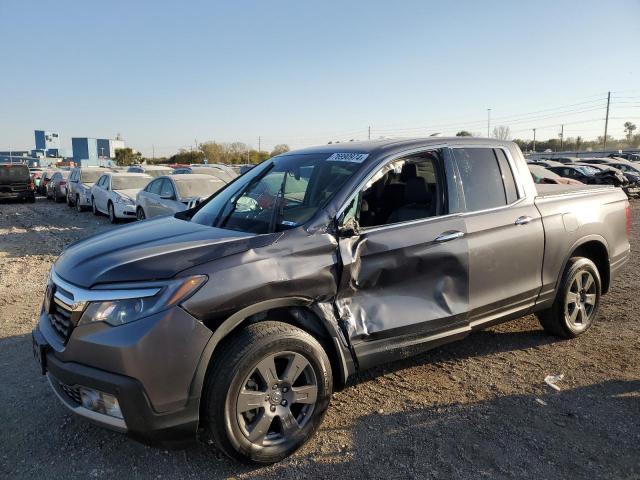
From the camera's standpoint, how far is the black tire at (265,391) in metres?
2.62

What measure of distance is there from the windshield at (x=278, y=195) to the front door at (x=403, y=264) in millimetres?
272

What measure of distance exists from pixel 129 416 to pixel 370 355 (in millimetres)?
1500

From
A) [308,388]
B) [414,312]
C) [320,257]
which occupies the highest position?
[320,257]

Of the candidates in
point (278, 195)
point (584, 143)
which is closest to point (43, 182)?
point (278, 195)

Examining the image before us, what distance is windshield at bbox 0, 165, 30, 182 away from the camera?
2134 cm

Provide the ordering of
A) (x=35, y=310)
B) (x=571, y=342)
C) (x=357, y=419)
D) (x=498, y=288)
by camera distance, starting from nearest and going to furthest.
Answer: (x=357, y=419) → (x=498, y=288) → (x=571, y=342) → (x=35, y=310)

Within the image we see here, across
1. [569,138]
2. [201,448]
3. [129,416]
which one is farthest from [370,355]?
[569,138]

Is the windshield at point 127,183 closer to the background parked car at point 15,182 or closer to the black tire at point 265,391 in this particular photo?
the background parked car at point 15,182

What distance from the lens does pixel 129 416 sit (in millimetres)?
2463

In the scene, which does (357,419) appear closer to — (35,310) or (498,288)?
(498,288)

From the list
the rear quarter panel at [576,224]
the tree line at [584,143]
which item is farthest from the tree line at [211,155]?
the rear quarter panel at [576,224]

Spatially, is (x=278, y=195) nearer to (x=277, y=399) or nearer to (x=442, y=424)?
(x=277, y=399)

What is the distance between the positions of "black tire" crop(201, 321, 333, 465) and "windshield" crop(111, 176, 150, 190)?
13157 millimetres

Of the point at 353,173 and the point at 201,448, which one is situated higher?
the point at 353,173
